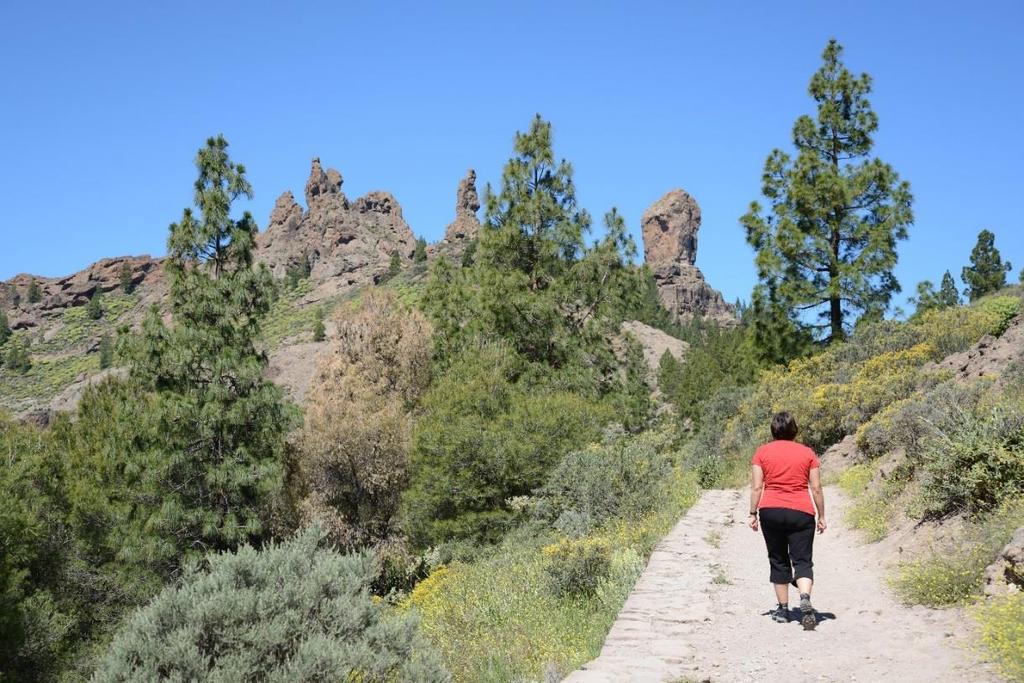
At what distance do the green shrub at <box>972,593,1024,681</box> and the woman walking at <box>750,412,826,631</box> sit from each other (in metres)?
1.26

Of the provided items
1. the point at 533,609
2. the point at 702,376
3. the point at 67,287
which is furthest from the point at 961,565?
the point at 67,287

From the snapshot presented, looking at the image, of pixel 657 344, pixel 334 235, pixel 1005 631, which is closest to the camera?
pixel 1005 631

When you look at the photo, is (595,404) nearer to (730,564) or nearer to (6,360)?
(730,564)

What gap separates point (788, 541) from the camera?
641 centimetres

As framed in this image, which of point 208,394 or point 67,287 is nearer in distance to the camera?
point 208,394

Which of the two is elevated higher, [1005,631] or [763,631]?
[1005,631]

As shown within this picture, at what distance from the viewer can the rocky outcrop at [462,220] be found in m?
107

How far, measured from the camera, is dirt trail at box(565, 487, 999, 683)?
17.0ft

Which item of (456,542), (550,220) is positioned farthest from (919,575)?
(550,220)

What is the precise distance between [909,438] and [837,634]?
574 centimetres

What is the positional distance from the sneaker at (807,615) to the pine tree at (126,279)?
13972 cm

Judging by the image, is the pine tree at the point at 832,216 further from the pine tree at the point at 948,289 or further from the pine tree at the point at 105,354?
the pine tree at the point at 105,354

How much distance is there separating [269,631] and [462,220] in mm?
114914

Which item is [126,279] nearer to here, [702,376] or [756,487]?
[702,376]
